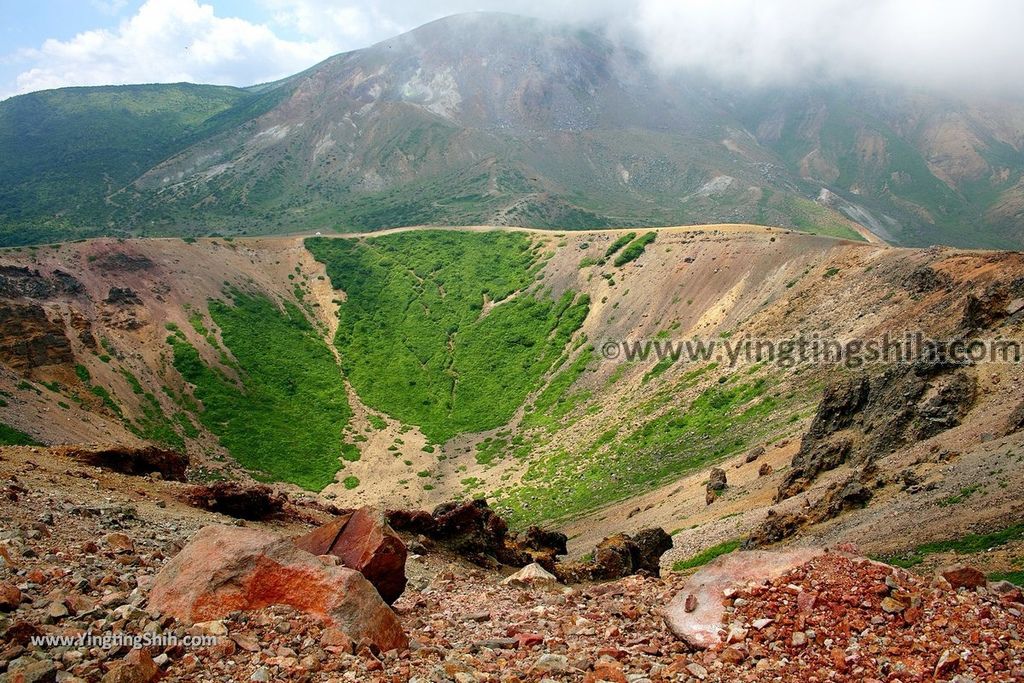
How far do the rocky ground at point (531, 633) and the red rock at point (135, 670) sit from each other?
0.05 ft

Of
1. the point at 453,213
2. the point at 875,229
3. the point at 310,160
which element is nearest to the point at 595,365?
the point at 453,213

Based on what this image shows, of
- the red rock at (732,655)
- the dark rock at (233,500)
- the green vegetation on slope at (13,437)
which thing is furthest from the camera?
the green vegetation on slope at (13,437)

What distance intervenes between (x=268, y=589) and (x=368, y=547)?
6.54 feet

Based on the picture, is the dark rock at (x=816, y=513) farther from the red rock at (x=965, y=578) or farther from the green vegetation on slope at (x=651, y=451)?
the green vegetation on slope at (x=651, y=451)

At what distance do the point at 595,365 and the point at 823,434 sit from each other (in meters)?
25.9

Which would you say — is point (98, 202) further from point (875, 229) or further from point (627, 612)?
point (875, 229)

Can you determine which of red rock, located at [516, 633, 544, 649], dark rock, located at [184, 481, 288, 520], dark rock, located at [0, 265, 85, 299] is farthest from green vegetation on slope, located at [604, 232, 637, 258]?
red rock, located at [516, 633, 544, 649]

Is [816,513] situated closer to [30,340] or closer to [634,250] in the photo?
[634,250]

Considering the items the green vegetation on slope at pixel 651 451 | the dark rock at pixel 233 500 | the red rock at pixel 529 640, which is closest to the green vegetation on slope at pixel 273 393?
the green vegetation on slope at pixel 651 451

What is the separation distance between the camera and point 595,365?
52.6 metres

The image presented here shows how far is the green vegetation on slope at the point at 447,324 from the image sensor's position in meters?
57.8

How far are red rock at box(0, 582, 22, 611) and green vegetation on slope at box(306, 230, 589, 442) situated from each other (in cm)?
4509

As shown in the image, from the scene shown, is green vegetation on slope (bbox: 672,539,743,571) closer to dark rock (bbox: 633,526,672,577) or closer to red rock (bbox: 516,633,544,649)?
dark rock (bbox: 633,526,672,577)

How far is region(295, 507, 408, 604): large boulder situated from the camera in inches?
410
